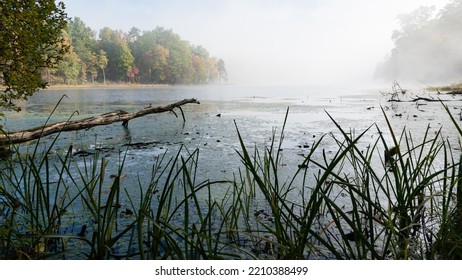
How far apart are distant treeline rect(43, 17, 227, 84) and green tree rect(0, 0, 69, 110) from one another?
315 centimetres

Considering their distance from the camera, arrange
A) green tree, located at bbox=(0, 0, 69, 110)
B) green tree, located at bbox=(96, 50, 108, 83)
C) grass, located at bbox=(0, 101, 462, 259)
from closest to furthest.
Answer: grass, located at bbox=(0, 101, 462, 259) → green tree, located at bbox=(0, 0, 69, 110) → green tree, located at bbox=(96, 50, 108, 83)

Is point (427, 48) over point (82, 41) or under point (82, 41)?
over

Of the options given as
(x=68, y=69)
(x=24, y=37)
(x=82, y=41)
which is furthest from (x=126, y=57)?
(x=24, y=37)

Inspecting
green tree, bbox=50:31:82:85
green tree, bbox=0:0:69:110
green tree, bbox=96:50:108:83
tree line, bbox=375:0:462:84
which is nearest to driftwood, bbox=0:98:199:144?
green tree, bbox=0:0:69:110

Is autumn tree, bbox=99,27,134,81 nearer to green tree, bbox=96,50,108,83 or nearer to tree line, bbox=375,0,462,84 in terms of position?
green tree, bbox=96,50,108,83

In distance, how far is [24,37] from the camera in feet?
10.5

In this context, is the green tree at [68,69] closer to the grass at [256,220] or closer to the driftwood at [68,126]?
the driftwood at [68,126]

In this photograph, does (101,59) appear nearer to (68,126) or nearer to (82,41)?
(82,41)

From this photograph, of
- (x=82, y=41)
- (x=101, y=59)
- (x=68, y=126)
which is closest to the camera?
(x=68, y=126)

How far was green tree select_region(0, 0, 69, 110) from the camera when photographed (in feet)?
10.4

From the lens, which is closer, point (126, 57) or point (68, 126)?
point (68, 126)

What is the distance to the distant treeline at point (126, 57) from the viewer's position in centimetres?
737

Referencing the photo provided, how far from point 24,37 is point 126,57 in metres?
5.41
